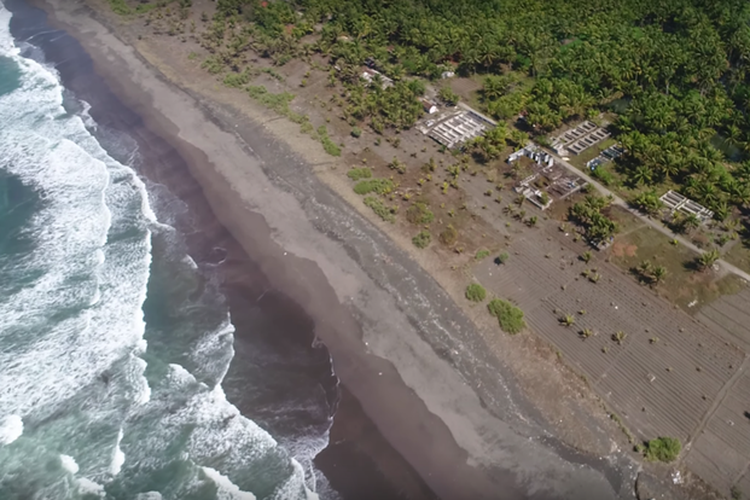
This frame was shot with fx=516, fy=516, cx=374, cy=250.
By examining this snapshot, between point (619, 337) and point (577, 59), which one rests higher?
point (577, 59)

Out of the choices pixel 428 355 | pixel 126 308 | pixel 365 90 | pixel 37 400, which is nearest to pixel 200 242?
pixel 126 308

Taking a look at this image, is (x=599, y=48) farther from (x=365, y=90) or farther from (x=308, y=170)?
(x=308, y=170)

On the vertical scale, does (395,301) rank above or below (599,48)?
below

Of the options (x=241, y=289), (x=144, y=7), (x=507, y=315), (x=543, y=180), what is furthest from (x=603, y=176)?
(x=144, y=7)

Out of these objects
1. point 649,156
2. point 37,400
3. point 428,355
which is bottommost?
point 37,400

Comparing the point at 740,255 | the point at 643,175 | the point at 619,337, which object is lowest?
the point at 619,337

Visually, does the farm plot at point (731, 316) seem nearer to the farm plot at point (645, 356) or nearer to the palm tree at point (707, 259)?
the farm plot at point (645, 356)

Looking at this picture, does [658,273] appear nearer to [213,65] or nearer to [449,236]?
[449,236]

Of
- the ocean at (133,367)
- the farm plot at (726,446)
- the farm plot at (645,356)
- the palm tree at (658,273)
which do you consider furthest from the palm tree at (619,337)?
the ocean at (133,367)
